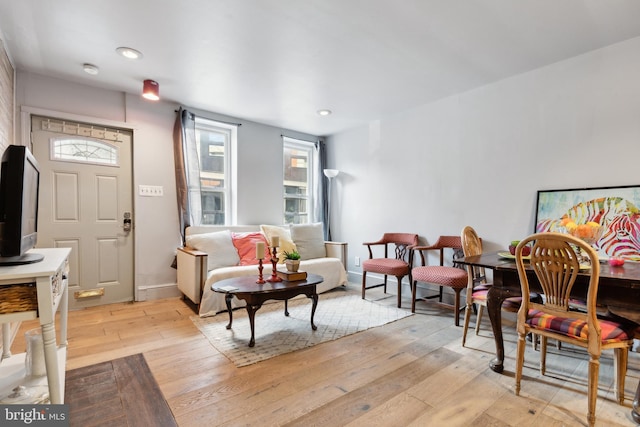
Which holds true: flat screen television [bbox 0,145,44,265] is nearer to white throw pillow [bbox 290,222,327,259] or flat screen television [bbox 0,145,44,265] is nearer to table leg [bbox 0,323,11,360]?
table leg [bbox 0,323,11,360]

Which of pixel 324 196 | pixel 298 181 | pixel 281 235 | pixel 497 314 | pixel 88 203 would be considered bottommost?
pixel 497 314

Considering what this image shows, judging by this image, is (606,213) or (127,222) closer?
(606,213)

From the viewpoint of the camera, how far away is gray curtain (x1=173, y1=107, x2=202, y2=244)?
12.4 feet

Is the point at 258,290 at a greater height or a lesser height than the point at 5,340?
greater

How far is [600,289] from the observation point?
1678mm

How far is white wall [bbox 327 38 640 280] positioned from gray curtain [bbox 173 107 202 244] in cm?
230

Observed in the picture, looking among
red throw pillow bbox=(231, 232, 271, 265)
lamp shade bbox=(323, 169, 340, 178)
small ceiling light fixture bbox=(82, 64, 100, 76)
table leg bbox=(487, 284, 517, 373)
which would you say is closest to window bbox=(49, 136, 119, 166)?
small ceiling light fixture bbox=(82, 64, 100, 76)

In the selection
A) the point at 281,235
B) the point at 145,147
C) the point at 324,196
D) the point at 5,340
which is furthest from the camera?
the point at 324,196

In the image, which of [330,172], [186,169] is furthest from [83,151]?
[330,172]

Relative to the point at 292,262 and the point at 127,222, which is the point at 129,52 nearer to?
the point at 127,222

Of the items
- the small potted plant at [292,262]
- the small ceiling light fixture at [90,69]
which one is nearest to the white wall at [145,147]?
the small ceiling light fixture at [90,69]

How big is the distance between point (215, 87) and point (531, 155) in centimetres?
328

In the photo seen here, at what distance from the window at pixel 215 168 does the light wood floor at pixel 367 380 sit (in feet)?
5.86

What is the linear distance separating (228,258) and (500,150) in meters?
3.16
